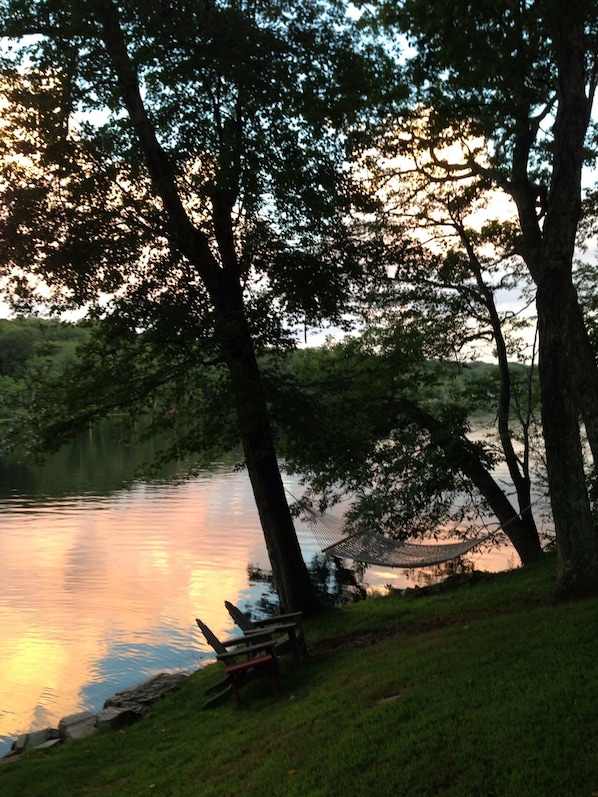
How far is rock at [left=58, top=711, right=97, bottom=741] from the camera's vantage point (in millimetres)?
6985

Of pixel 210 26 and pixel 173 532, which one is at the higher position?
pixel 210 26

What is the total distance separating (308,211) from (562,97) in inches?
124

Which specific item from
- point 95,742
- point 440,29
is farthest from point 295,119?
point 95,742

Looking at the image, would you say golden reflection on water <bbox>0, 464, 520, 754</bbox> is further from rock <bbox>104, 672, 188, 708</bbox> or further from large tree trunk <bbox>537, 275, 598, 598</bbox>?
large tree trunk <bbox>537, 275, 598, 598</bbox>

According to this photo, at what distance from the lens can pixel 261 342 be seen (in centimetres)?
861

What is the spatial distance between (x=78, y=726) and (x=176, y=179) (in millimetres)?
6510

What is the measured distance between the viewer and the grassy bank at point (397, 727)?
336 cm

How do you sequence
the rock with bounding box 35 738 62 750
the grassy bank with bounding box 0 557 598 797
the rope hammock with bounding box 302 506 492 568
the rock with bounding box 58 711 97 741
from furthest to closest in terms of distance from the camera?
the rope hammock with bounding box 302 506 492 568
the rock with bounding box 58 711 97 741
the rock with bounding box 35 738 62 750
the grassy bank with bounding box 0 557 598 797

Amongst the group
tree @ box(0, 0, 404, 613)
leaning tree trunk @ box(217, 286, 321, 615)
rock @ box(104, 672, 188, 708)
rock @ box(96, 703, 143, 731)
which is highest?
tree @ box(0, 0, 404, 613)

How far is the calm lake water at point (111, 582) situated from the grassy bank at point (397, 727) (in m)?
2.94

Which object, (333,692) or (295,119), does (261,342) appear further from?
(333,692)

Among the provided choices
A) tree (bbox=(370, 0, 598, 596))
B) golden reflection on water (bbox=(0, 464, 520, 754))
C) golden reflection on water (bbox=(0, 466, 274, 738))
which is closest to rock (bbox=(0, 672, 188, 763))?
golden reflection on water (bbox=(0, 464, 520, 754))

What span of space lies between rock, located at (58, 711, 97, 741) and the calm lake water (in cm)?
111

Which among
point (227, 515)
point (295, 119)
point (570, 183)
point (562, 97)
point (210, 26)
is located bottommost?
point (227, 515)
